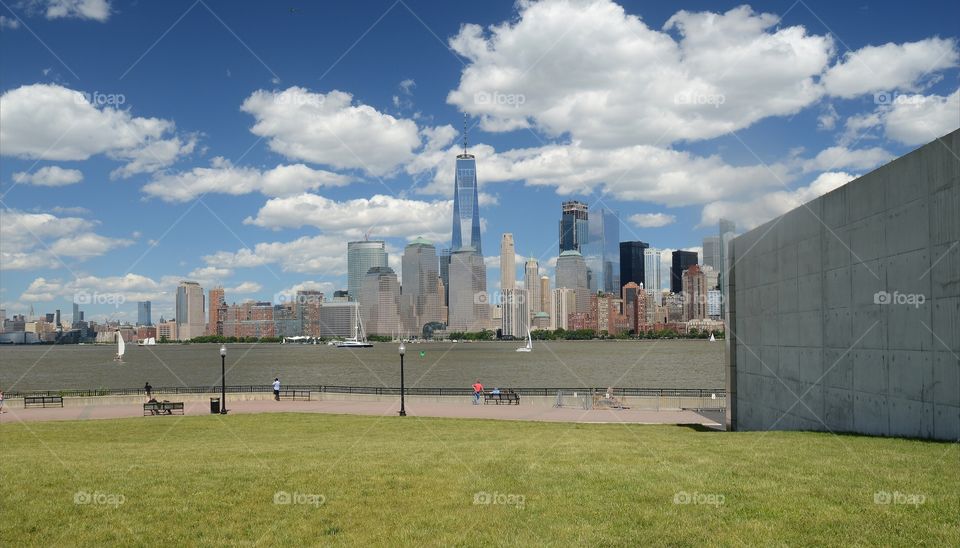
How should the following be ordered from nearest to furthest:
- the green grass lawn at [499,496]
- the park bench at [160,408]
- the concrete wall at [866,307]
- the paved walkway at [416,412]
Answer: the green grass lawn at [499,496] → the concrete wall at [866,307] → the paved walkway at [416,412] → the park bench at [160,408]

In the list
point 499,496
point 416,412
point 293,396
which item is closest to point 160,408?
point 293,396

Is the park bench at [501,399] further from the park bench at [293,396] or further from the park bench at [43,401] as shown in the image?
the park bench at [43,401]

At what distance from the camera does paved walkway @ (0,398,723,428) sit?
104 ft

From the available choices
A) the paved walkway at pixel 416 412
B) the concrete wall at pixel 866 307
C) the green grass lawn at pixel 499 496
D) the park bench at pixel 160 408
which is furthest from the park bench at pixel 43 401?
the concrete wall at pixel 866 307

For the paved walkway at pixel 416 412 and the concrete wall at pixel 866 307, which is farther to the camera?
the paved walkway at pixel 416 412

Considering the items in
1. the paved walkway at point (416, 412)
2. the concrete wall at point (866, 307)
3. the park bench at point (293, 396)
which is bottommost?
the park bench at point (293, 396)

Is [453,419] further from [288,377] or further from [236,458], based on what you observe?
[288,377]

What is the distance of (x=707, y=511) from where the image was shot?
9.64m

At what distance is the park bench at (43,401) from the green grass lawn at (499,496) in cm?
2644

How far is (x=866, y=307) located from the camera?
19.5 meters

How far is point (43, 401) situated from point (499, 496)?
3627 centimetres

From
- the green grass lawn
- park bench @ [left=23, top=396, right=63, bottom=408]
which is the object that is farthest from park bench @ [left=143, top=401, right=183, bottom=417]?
the green grass lawn

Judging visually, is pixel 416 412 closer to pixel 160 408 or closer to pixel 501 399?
pixel 501 399

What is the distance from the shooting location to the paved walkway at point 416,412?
31588 millimetres
